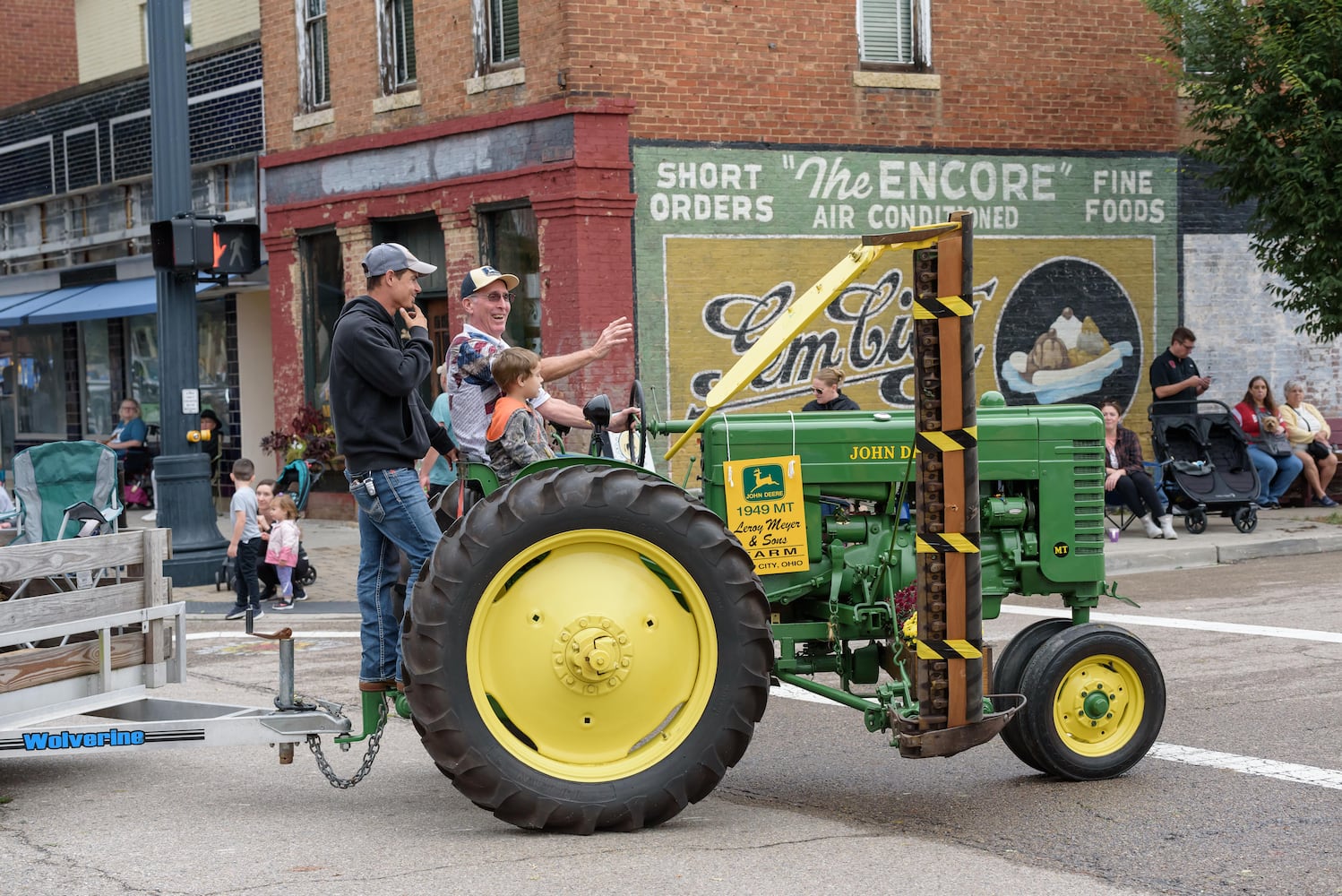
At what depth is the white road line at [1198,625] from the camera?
1045 cm

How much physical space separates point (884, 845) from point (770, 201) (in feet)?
42.0

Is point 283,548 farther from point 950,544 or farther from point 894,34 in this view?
point 894,34

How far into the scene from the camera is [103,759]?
295 inches

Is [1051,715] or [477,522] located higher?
[477,522]

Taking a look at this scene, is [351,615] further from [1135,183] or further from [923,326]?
[1135,183]

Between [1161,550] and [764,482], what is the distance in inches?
365

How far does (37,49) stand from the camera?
31.0m

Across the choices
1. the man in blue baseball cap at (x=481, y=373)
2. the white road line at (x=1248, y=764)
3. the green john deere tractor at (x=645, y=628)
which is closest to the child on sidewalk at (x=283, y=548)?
the man in blue baseball cap at (x=481, y=373)

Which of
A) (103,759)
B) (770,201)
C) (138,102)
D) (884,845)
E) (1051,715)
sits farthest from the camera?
(138,102)

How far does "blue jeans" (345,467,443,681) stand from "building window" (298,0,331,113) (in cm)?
1456

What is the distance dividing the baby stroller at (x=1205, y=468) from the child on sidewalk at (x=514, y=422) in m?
11.1

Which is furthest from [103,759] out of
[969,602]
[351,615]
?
[351,615]

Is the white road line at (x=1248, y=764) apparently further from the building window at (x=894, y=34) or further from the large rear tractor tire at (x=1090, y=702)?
the building window at (x=894, y=34)

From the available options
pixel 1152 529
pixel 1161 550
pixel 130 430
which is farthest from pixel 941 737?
pixel 130 430
